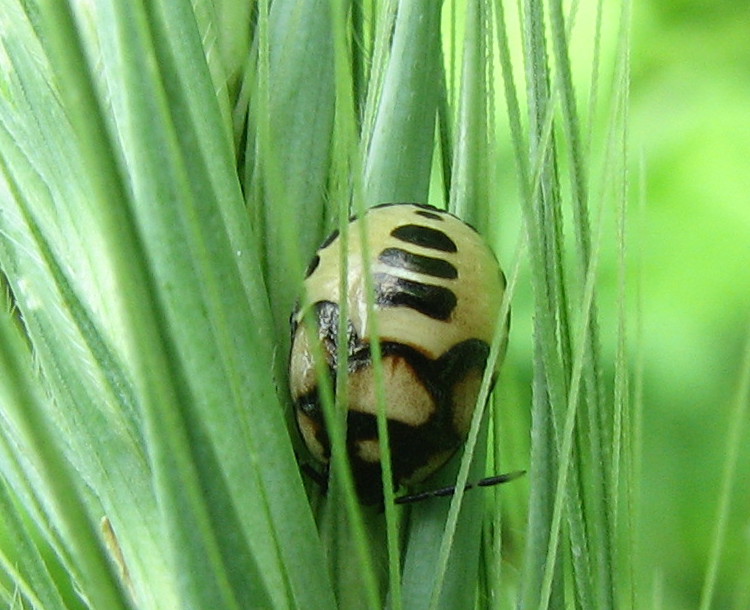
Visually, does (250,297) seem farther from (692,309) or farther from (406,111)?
(692,309)

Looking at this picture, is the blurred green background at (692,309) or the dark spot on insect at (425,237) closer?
the dark spot on insect at (425,237)

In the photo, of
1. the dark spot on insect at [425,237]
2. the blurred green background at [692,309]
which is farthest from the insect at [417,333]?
the blurred green background at [692,309]

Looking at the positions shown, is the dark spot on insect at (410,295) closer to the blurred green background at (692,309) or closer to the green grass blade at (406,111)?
the green grass blade at (406,111)

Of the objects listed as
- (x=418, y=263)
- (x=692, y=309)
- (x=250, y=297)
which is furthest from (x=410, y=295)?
(x=692, y=309)

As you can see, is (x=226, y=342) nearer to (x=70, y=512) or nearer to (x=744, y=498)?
(x=70, y=512)

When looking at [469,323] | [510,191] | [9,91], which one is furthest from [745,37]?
[9,91]

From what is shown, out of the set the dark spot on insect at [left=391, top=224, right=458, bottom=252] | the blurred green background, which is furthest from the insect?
the blurred green background
